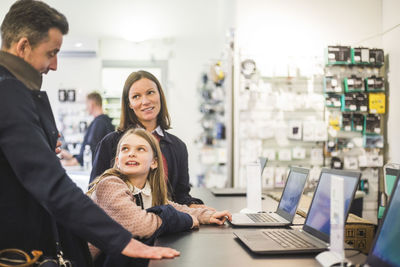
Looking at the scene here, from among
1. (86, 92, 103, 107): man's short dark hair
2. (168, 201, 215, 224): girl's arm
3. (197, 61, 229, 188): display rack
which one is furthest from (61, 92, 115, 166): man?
(168, 201, 215, 224): girl's arm

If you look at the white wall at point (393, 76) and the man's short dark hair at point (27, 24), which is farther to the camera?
the white wall at point (393, 76)

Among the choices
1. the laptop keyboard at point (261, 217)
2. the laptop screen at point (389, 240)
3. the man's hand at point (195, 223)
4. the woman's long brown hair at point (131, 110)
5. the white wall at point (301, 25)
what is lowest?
the laptop keyboard at point (261, 217)

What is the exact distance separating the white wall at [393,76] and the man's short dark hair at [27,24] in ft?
15.3

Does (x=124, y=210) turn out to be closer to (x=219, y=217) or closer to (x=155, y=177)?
(x=155, y=177)

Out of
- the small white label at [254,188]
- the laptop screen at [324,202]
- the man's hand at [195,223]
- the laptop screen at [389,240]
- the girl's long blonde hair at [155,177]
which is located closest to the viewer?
the laptop screen at [389,240]

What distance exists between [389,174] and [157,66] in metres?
6.62

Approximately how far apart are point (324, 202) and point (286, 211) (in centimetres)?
Result: 51

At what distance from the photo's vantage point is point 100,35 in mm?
8055

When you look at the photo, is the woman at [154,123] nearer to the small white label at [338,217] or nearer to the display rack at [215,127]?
the small white label at [338,217]

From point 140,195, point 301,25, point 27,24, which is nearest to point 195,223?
point 140,195

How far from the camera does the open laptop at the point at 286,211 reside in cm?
206

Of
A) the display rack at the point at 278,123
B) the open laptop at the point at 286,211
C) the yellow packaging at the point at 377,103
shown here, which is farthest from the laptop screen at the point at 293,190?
the yellow packaging at the point at 377,103

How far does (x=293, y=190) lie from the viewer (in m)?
2.16

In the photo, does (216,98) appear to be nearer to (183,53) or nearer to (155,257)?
(183,53)
